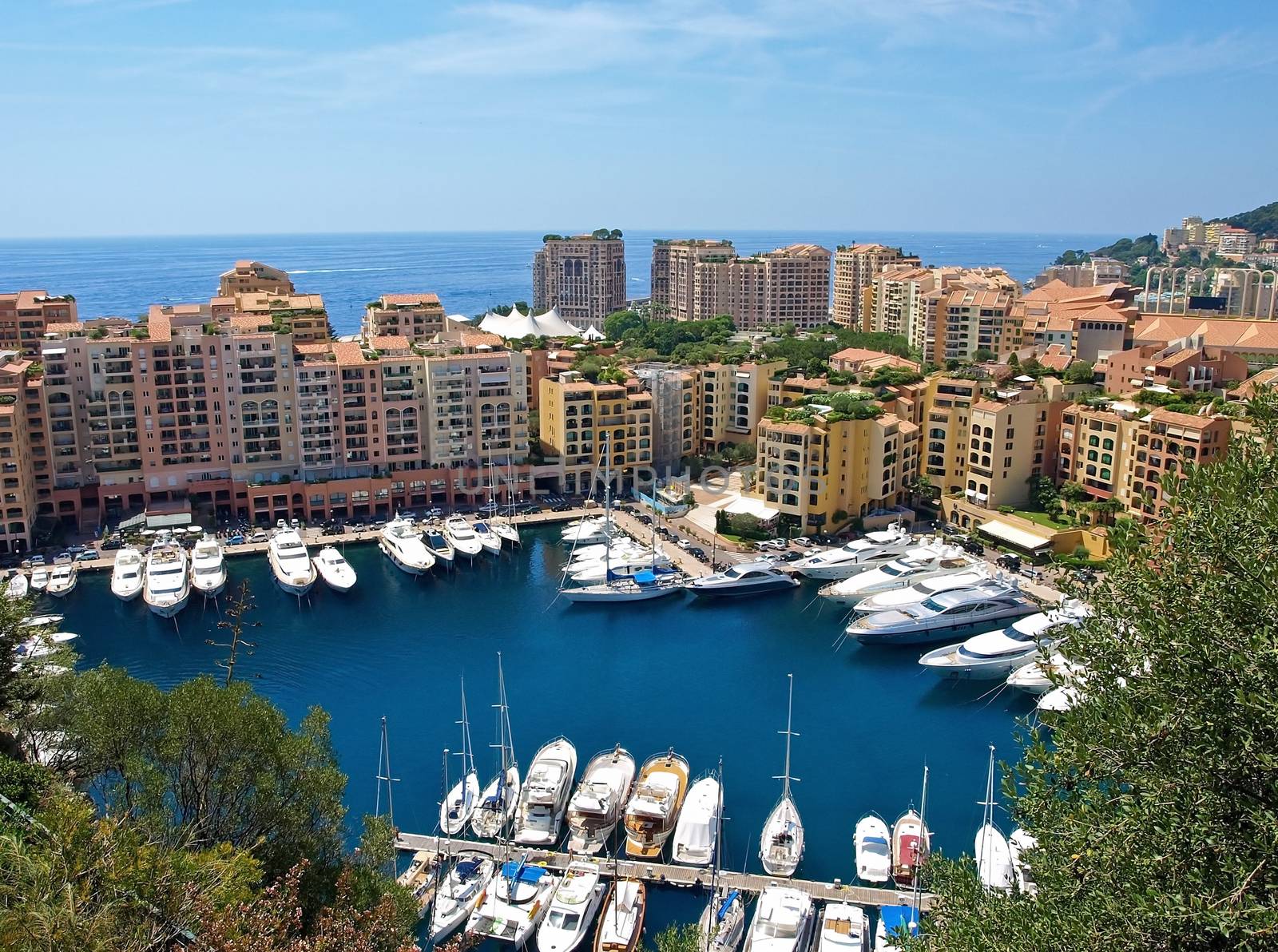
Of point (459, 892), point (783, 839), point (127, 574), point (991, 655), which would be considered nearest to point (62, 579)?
point (127, 574)

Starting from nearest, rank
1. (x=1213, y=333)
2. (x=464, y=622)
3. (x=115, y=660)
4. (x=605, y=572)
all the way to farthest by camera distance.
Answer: (x=115, y=660)
(x=464, y=622)
(x=605, y=572)
(x=1213, y=333)

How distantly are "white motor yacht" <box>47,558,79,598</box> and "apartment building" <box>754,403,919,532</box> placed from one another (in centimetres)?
2306

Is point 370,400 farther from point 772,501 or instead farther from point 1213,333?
point 1213,333

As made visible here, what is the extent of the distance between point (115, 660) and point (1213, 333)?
4726cm

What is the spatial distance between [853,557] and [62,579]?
81.8ft

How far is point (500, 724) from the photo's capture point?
24594 mm

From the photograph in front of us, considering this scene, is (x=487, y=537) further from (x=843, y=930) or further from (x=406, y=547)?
(x=843, y=930)

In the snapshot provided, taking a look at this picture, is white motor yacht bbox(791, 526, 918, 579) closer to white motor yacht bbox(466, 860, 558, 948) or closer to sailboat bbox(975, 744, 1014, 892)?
sailboat bbox(975, 744, 1014, 892)

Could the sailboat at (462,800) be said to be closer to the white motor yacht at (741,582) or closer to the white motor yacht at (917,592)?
the white motor yacht at (741,582)

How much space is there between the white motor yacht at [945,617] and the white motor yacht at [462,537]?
43.9 feet

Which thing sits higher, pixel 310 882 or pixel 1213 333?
pixel 1213 333

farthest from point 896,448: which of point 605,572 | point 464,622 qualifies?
point 464,622

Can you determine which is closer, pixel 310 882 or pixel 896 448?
pixel 310 882

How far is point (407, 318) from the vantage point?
53.5 m
